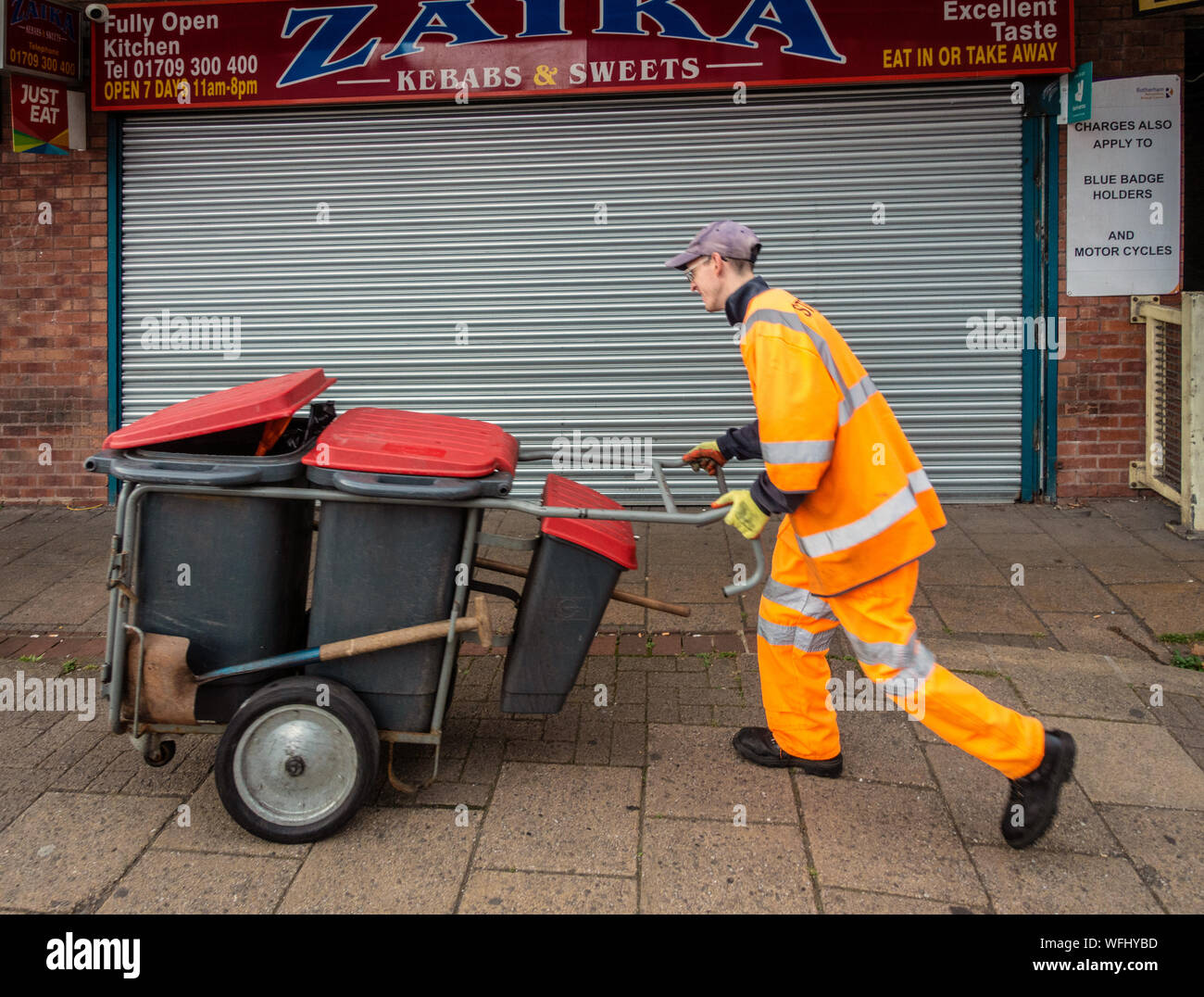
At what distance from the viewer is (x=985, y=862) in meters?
3.40

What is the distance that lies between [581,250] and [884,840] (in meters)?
5.25

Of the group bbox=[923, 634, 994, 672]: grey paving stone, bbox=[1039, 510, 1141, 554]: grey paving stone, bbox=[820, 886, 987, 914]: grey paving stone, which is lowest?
bbox=[820, 886, 987, 914]: grey paving stone

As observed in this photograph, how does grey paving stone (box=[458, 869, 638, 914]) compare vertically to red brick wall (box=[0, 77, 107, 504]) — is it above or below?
below

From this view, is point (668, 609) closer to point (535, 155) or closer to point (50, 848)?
point (50, 848)

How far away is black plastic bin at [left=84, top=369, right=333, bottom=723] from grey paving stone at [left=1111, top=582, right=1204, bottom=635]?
13.7 ft

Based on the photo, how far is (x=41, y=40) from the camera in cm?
736

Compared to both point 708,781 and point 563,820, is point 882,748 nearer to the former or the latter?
point 708,781

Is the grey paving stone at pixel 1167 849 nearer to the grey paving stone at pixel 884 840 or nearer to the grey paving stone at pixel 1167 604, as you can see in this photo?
the grey paving stone at pixel 884 840

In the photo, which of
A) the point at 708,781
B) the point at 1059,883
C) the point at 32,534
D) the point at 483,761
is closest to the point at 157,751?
the point at 483,761

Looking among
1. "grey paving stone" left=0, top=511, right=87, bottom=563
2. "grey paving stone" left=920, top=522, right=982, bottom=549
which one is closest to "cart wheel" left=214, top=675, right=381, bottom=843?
"grey paving stone" left=0, top=511, right=87, bottom=563

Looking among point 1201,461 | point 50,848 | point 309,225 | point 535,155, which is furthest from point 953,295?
point 50,848

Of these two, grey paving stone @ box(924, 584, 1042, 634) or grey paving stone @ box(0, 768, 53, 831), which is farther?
grey paving stone @ box(924, 584, 1042, 634)

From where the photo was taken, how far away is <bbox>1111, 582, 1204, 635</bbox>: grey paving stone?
5.46 m

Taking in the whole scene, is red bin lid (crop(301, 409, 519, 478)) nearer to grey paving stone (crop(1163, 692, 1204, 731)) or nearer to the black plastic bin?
the black plastic bin
